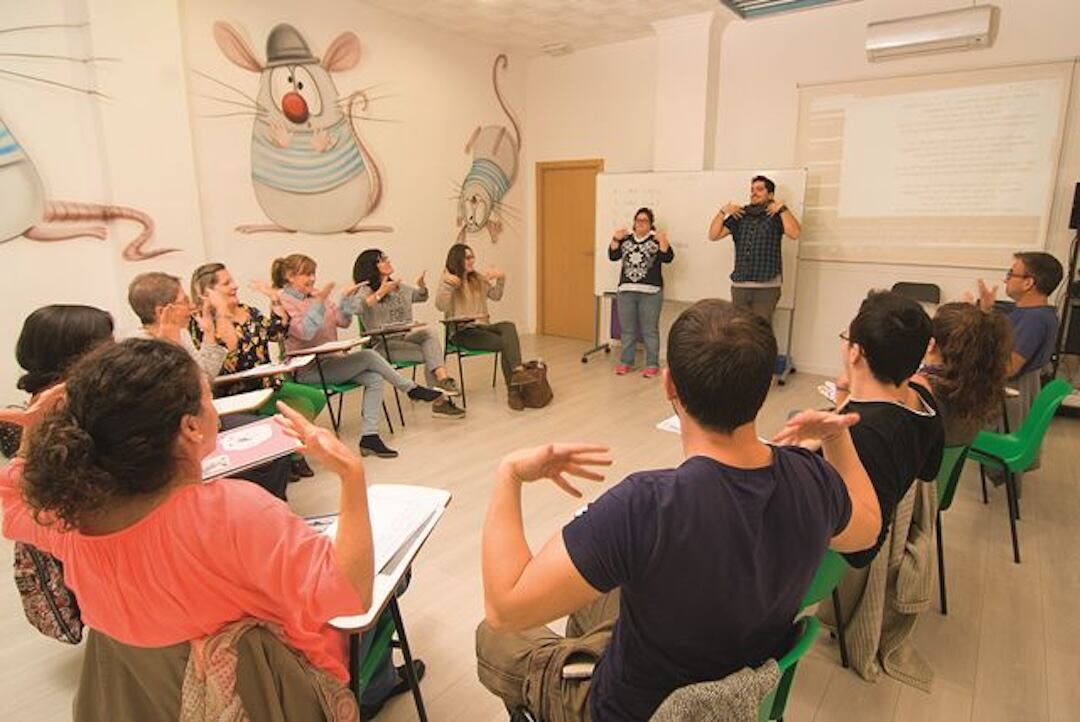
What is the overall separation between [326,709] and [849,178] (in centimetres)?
536

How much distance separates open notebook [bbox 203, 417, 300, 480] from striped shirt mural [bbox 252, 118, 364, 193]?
3329mm

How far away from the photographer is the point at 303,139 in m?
4.96

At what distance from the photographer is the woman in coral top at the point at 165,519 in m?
0.93

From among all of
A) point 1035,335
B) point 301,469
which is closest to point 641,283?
point 1035,335

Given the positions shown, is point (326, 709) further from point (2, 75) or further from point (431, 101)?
point (431, 101)

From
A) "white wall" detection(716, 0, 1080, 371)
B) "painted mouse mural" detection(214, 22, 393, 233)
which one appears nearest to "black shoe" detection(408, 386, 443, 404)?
"painted mouse mural" detection(214, 22, 393, 233)

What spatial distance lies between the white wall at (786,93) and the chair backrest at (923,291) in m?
0.11

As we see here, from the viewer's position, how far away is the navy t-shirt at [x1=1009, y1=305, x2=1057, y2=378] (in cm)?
292

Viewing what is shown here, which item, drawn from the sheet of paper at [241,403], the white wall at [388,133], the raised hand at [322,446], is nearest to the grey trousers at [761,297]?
the white wall at [388,133]

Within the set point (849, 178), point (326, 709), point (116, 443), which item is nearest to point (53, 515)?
point (116, 443)

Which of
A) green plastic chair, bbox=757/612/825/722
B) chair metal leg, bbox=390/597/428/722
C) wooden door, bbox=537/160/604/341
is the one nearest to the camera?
green plastic chair, bbox=757/612/825/722

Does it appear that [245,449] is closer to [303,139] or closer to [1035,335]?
[1035,335]

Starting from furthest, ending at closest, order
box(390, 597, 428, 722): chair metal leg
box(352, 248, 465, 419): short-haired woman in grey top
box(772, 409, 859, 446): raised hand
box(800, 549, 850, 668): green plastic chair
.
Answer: box(352, 248, 465, 419): short-haired woman in grey top
box(390, 597, 428, 722): chair metal leg
box(800, 549, 850, 668): green plastic chair
box(772, 409, 859, 446): raised hand

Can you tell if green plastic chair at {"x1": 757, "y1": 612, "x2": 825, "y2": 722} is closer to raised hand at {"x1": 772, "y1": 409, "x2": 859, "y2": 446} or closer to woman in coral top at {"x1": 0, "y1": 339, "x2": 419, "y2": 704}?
raised hand at {"x1": 772, "y1": 409, "x2": 859, "y2": 446}
